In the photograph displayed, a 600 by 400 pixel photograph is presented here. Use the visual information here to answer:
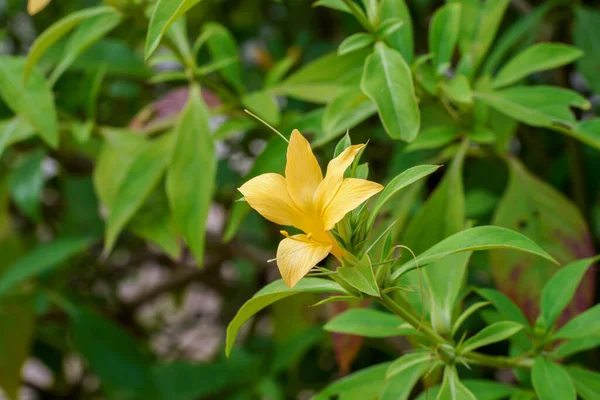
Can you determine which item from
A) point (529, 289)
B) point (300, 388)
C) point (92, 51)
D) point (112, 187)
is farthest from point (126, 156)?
point (300, 388)

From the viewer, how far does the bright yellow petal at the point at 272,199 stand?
334 mm

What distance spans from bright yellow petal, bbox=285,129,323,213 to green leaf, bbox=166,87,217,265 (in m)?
0.20

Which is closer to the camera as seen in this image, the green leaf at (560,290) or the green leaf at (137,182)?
the green leaf at (560,290)

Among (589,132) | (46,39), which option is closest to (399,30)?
(589,132)

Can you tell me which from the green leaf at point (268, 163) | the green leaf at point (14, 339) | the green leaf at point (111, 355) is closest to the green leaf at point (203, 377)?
the green leaf at point (111, 355)

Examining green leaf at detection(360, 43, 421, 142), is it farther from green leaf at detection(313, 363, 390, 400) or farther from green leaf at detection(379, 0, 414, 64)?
green leaf at detection(313, 363, 390, 400)

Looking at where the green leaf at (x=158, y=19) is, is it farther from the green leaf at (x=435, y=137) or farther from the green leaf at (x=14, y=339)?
the green leaf at (x=14, y=339)

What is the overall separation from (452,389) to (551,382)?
6 centimetres

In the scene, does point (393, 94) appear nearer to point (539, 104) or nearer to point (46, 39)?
point (539, 104)

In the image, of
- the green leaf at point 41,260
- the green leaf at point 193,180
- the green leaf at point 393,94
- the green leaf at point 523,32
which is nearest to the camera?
the green leaf at point 393,94

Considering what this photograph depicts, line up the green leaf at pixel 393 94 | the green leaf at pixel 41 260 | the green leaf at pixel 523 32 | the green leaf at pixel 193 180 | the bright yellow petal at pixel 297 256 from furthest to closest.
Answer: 1. the green leaf at pixel 41 260
2. the green leaf at pixel 523 32
3. the green leaf at pixel 193 180
4. the green leaf at pixel 393 94
5. the bright yellow petal at pixel 297 256

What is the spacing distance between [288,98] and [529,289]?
42cm

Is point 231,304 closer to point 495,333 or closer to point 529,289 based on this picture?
point 529,289

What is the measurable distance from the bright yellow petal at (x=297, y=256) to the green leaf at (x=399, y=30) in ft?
0.67
